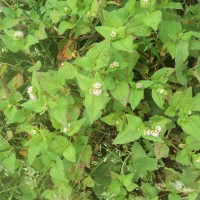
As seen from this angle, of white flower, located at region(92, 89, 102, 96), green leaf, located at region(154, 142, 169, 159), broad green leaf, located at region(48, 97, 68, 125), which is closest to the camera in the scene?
white flower, located at region(92, 89, 102, 96)

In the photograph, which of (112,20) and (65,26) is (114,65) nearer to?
(112,20)

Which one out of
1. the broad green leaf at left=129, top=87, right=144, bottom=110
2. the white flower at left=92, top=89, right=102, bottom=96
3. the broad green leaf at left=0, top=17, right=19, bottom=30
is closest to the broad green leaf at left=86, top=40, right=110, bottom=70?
the white flower at left=92, top=89, right=102, bottom=96

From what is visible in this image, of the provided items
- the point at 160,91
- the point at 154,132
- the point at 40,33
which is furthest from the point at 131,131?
the point at 40,33

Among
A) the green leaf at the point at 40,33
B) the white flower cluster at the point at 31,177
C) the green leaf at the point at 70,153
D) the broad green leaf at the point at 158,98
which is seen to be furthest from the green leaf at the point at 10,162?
the broad green leaf at the point at 158,98

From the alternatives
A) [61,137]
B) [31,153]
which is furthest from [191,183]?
[31,153]

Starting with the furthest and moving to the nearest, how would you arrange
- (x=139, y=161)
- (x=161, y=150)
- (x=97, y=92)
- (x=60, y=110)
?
(x=139, y=161), (x=161, y=150), (x=60, y=110), (x=97, y=92)

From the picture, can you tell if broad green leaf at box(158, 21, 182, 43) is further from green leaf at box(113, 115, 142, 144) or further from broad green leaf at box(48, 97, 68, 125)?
broad green leaf at box(48, 97, 68, 125)

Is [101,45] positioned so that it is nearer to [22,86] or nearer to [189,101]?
[189,101]

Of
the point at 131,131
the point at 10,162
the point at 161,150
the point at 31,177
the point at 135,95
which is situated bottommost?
the point at 31,177
